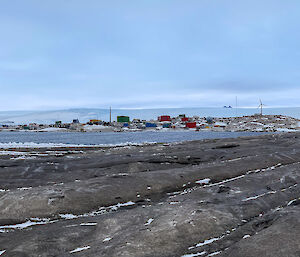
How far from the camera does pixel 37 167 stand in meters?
15.5

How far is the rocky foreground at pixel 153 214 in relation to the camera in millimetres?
5844

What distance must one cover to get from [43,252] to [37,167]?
10.5m

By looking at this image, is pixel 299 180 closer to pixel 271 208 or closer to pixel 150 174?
pixel 271 208

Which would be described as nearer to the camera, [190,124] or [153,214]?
[153,214]

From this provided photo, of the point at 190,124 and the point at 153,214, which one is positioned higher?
the point at 153,214

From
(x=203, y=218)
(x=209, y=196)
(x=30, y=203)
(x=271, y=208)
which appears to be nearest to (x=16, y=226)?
(x=30, y=203)

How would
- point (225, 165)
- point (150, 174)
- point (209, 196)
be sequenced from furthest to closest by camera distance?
point (225, 165) → point (150, 174) → point (209, 196)

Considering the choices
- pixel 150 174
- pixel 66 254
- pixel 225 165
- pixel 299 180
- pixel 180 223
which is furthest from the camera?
pixel 225 165

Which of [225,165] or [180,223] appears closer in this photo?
[180,223]

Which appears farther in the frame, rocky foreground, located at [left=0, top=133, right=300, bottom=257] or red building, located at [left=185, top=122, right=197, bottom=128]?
red building, located at [left=185, top=122, right=197, bottom=128]

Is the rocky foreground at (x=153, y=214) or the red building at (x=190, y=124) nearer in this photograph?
the rocky foreground at (x=153, y=214)

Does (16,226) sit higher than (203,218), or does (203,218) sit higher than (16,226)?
(203,218)

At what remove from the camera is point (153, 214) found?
7.88m

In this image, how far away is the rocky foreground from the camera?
5844 millimetres
